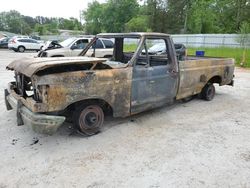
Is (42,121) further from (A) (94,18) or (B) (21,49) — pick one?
(A) (94,18)

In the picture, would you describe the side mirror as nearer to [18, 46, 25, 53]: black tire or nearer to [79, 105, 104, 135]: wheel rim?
[79, 105, 104, 135]: wheel rim

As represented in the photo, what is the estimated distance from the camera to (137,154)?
3752 mm

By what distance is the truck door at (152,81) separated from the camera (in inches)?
185

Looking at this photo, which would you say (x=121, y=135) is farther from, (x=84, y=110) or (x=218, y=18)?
(x=218, y=18)

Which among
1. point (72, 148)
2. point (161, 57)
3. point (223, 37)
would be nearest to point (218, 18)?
point (223, 37)

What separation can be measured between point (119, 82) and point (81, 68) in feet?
2.28

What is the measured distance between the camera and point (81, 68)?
13.5 feet

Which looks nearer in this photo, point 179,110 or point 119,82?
point 119,82

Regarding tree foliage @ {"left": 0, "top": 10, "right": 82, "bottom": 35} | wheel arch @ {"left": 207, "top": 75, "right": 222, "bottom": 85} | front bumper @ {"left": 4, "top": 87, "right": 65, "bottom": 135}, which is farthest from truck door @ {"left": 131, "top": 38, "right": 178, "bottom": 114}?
tree foliage @ {"left": 0, "top": 10, "right": 82, "bottom": 35}

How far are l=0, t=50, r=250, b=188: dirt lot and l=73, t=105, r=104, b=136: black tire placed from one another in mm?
160

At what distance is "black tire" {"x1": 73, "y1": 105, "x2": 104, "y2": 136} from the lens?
4129 millimetres

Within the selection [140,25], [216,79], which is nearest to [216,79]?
[216,79]

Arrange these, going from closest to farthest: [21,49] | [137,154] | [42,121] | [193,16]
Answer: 1. [42,121]
2. [137,154]
3. [21,49]
4. [193,16]

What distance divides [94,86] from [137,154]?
1.25 metres
